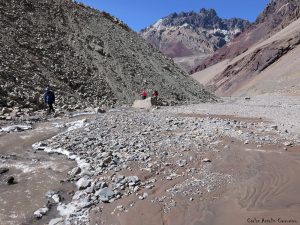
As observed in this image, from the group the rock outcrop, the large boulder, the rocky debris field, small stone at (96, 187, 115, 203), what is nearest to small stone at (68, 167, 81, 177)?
the rocky debris field

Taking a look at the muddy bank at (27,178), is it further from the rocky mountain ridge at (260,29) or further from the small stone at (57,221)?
the rocky mountain ridge at (260,29)

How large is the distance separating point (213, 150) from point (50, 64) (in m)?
23.1

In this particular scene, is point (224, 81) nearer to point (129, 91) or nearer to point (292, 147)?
point (129, 91)

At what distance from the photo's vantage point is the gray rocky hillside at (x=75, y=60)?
30297 mm

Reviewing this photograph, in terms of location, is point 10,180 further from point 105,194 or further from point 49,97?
point 49,97

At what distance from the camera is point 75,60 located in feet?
122

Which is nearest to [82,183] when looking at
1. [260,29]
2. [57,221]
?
[57,221]

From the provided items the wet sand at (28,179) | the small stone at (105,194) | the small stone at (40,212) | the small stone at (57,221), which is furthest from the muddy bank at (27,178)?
the small stone at (105,194)

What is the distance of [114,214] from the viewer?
9.89 meters

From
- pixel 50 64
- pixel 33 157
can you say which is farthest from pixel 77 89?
pixel 33 157

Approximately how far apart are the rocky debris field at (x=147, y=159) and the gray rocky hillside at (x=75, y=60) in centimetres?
1132

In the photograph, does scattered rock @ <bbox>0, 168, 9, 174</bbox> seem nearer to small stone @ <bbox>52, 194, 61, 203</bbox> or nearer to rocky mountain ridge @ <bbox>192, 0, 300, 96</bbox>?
small stone @ <bbox>52, 194, 61, 203</bbox>

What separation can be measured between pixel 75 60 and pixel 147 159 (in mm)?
25360

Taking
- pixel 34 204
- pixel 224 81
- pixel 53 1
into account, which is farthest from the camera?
pixel 224 81
